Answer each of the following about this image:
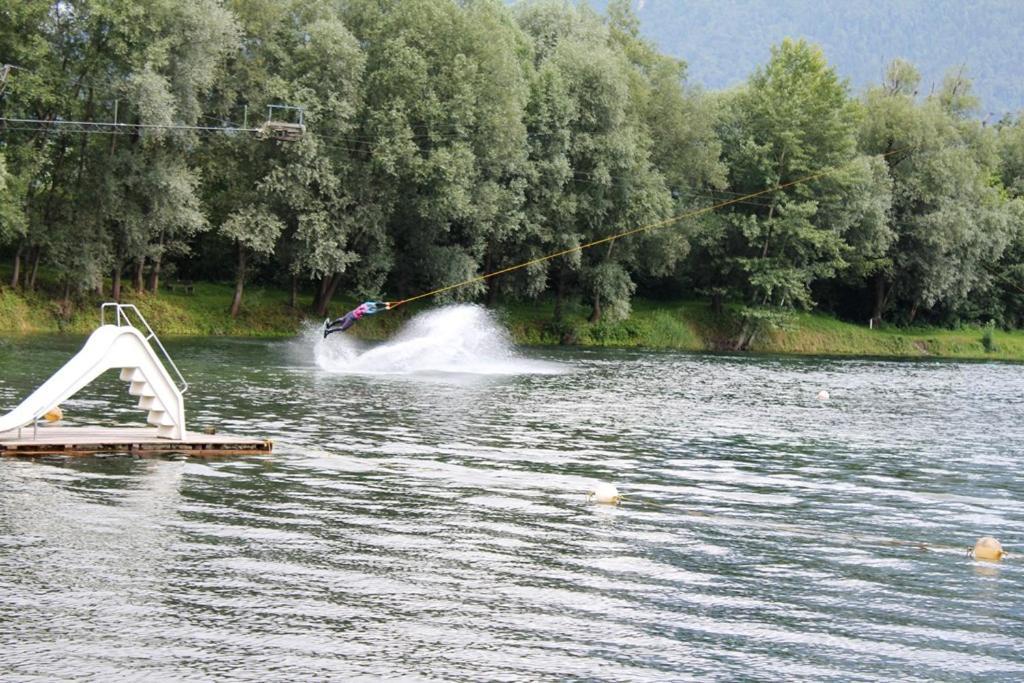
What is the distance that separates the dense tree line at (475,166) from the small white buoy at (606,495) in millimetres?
36174

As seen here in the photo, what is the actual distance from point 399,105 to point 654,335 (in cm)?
2510

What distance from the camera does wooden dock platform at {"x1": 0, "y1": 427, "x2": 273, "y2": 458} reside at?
2234 centimetres

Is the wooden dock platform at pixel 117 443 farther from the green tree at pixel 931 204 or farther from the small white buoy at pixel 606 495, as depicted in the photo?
the green tree at pixel 931 204

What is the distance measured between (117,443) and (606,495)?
29.2ft

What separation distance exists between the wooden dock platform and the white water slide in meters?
0.30

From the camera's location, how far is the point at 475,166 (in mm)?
68125

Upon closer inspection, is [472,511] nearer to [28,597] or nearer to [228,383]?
[28,597]

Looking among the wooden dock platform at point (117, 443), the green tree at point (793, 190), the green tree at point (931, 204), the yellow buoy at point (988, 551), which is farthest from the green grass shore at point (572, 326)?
the yellow buoy at point (988, 551)

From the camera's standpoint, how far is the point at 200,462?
22.4 meters

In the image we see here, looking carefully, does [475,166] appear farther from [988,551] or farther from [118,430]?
[988,551]

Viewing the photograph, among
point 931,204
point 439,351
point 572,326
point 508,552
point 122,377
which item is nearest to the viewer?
point 508,552

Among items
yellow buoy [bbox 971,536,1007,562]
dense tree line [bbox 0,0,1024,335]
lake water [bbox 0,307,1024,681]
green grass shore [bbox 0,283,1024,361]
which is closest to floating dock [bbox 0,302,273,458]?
lake water [bbox 0,307,1024,681]

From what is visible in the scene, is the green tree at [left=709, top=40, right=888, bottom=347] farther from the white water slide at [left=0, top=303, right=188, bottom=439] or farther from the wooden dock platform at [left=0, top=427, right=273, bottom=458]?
the white water slide at [left=0, top=303, right=188, bottom=439]

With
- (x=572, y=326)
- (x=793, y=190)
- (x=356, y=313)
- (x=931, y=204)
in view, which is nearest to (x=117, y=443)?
(x=356, y=313)
